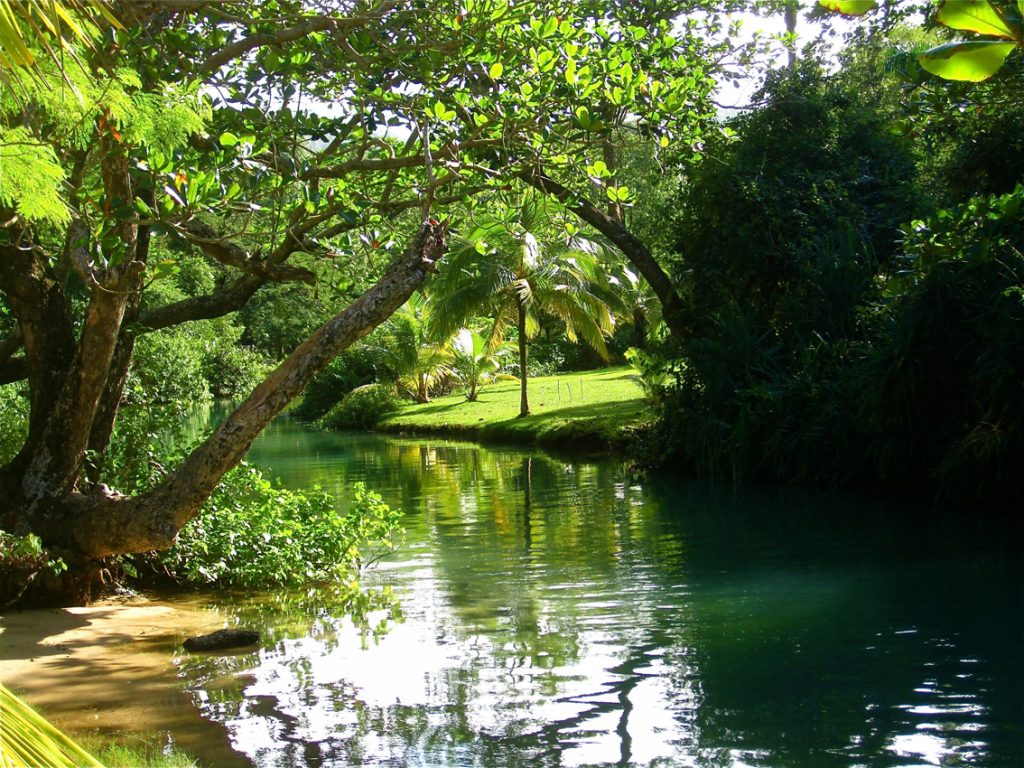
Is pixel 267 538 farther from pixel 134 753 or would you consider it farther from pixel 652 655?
pixel 134 753

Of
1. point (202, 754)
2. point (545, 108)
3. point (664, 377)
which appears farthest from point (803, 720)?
point (664, 377)

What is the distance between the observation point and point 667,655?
830cm

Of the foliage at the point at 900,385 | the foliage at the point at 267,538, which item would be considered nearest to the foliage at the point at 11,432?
the foliage at the point at 267,538

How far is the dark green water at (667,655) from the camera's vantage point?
651 centimetres

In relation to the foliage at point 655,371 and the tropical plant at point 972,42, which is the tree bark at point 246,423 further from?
the foliage at point 655,371

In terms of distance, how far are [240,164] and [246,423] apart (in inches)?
94.2

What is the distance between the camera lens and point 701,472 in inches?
758

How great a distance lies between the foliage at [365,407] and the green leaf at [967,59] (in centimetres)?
3402

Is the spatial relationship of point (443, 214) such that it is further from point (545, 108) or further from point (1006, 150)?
point (1006, 150)

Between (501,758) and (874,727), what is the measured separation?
7.47 ft

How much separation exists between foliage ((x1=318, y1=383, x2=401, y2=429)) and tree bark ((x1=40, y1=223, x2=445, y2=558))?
1045 inches

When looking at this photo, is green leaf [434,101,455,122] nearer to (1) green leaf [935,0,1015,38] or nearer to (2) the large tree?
(2) the large tree

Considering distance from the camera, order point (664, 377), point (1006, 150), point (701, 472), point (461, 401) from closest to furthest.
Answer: point (1006, 150), point (701, 472), point (664, 377), point (461, 401)

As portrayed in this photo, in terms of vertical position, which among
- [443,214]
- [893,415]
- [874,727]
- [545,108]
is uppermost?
[545,108]
